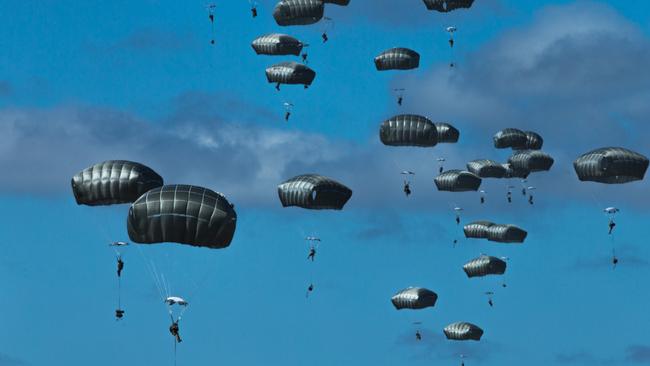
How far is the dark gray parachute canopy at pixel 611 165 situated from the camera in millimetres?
122000

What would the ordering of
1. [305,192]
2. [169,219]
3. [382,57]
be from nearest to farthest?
[169,219]
[305,192]
[382,57]

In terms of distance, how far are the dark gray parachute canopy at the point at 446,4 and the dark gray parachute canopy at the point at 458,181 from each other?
880 inches

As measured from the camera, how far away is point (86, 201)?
10744cm

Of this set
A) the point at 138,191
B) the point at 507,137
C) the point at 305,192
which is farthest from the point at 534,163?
the point at 138,191

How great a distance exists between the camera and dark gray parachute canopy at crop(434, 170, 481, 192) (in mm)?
150875

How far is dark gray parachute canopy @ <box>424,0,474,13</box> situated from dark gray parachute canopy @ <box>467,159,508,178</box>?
27.0 m

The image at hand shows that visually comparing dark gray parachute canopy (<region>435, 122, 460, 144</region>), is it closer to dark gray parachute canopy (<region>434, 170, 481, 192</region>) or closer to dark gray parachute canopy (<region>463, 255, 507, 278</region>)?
dark gray parachute canopy (<region>434, 170, 481, 192</region>)

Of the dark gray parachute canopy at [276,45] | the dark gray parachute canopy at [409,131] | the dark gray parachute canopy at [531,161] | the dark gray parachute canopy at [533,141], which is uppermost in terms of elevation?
the dark gray parachute canopy at [276,45]

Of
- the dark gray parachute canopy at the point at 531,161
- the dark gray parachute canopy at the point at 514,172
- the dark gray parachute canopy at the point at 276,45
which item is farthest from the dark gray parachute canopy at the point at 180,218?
the dark gray parachute canopy at the point at 514,172

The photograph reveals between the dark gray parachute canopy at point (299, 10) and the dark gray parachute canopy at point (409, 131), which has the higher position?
the dark gray parachute canopy at point (299, 10)

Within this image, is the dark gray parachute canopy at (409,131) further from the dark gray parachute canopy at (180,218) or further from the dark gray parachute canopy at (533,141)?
the dark gray parachute canopy at (180,218)

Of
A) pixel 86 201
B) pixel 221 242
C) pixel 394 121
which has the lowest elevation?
pixel 221 242

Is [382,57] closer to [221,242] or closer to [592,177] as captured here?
[592,177]

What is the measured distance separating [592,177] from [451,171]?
3110 centimetres
